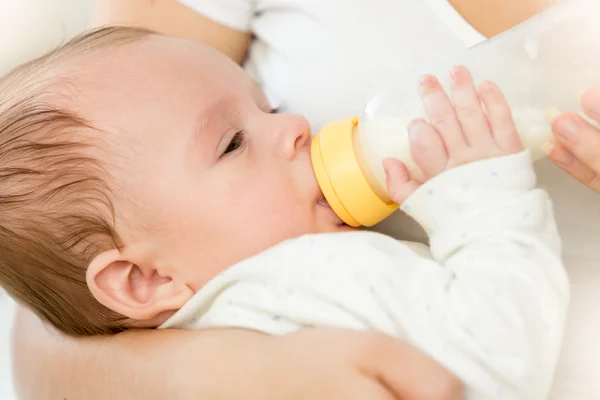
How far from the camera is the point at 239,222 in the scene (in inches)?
30.6

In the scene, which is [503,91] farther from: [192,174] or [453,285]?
[192,174]

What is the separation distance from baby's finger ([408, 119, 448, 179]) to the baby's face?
161 millimetres

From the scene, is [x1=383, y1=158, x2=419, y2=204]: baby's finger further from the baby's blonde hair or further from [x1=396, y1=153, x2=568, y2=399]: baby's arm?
the baby's blonde hair

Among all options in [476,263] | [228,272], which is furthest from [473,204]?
[228,272]

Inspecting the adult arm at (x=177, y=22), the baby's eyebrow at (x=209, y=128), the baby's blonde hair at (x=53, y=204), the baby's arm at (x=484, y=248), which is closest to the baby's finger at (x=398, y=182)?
the baby's arm at (x=484, y=248)

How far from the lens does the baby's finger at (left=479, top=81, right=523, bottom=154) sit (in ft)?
2.22

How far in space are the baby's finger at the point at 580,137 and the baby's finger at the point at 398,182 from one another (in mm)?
170

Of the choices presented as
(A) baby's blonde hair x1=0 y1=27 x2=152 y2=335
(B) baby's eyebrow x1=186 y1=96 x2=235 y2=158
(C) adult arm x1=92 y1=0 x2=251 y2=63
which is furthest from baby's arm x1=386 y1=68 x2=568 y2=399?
(C) adult arm x1=92 y1=0 x2=251 y2=63

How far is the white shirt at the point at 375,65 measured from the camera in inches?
26.9

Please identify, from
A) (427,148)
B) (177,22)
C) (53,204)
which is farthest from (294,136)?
(177,22)

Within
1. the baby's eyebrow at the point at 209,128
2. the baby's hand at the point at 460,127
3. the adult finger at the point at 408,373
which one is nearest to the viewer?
the adult finger at the point at 408,373

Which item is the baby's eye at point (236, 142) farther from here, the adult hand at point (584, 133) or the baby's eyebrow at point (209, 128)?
the adult hand at point (584, 133)

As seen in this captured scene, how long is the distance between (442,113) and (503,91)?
10 centimetres

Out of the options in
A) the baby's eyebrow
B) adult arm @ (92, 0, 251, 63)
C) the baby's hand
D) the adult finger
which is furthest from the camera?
adult arm @ (92, 0, 251, 63)
